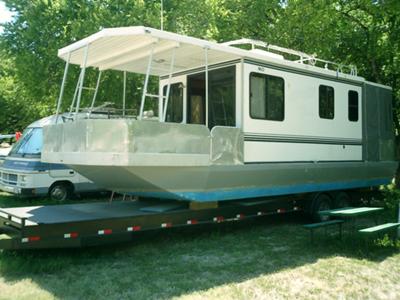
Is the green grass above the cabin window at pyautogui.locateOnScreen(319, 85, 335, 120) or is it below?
below

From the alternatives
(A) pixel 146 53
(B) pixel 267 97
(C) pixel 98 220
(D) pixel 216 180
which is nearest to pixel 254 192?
(D) pixel 216 180

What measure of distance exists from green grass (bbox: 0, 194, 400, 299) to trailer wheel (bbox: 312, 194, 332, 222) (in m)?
1.12

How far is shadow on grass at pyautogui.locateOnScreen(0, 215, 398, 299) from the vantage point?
5.56 metres

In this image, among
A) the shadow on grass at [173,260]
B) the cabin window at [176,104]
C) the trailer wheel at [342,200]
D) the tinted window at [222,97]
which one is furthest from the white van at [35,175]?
the trailer wheel at [342,200]

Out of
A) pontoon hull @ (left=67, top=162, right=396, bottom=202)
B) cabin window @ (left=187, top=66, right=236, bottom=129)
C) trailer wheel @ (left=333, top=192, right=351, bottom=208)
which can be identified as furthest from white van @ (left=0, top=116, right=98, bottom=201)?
trailer wheel @ (left=333, top=192, right=351, bottom=208)

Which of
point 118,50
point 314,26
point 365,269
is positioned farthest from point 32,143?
point 365,269

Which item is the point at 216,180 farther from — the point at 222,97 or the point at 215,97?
the point at 215,97

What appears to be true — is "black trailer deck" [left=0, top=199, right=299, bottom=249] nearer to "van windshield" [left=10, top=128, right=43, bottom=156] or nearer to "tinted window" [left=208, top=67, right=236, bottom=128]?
"tinted window" [left=208, top=67, right=236, bottom=128]

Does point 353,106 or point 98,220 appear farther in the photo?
point 353,106

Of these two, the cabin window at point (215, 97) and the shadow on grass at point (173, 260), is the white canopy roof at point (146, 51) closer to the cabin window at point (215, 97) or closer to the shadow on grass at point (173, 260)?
the cabin window at point (215, 97)

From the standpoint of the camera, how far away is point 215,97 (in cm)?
835

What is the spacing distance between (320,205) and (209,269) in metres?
4.10

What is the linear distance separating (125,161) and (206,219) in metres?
2.06

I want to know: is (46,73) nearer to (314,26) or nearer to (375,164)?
(314,26)
